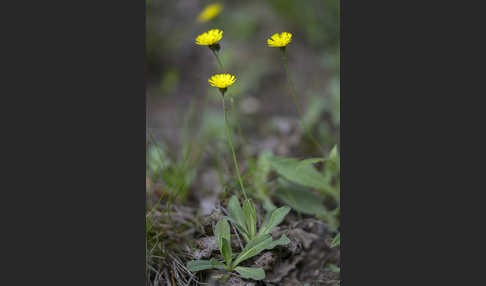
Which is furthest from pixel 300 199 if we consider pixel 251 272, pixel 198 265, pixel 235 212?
pixel 198 265

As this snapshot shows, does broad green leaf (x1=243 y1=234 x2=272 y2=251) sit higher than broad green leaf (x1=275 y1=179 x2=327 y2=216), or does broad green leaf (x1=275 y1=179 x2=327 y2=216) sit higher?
broad green leaf (x1=243 y1=234 x2=272 y2=251)

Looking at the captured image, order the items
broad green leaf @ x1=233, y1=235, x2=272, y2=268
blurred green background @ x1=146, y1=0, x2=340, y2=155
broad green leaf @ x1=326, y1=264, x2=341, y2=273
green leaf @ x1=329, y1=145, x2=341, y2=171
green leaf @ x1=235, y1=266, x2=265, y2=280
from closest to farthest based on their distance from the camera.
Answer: green leaf @ x1=235, y1=266, x2=265, y2=280 → broad green leaf @ x1=233, y1=235, x2=272, y2=268 → broad green leaf @ x1=326, y1=264, x2=341, y2=273 → green leaf @ x1=329, y1=145, x2=341, y2=171 → blurred green background @ x1=146, y1=0, x2=340, y2=155

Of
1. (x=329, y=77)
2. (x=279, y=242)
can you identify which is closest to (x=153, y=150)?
(x=279, y=242)

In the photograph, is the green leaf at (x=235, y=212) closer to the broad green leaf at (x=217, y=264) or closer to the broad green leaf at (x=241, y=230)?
the broad green leaf at (x=241, y=230)

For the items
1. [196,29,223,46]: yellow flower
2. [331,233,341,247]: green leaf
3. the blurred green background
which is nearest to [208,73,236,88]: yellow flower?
A: [196,29,223,46]: yellow flower

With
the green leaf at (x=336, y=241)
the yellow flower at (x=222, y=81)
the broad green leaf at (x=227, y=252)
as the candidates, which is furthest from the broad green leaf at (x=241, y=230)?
the yellow flower at (x=222, y=81)

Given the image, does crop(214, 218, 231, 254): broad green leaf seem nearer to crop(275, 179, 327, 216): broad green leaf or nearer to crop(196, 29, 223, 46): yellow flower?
crop(275, 179, 327, 216): broad green leaf

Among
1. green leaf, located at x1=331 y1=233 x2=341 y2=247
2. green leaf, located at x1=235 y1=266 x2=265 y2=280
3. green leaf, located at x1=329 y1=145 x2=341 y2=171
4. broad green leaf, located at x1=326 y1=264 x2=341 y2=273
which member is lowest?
broad green leaf, located at x1=326 y1=264 x2=341 y2=273
